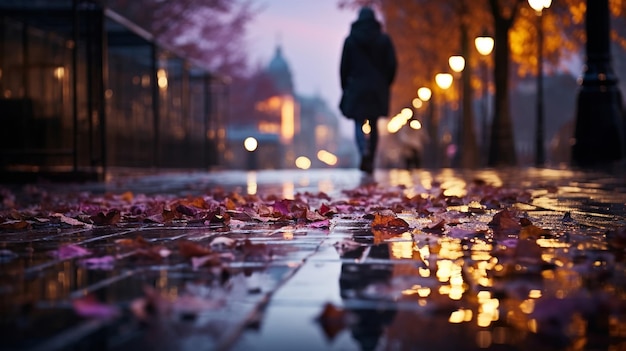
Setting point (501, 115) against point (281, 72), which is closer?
point (501, 115)

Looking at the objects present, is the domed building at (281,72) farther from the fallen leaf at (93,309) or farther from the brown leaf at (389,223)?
the fallen leaf at (93,309)

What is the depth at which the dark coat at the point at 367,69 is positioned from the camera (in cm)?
1545

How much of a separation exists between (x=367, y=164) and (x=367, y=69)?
1828 millimetres

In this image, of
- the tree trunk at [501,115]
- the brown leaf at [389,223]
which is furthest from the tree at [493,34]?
the brown leaf at [389,223]

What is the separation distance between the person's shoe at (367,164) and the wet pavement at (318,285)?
1067 cm

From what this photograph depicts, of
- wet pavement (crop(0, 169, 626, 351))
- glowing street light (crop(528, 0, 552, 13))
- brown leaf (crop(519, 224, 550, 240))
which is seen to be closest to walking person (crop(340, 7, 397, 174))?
glowing street light (crop(528, 0, 552, 13))

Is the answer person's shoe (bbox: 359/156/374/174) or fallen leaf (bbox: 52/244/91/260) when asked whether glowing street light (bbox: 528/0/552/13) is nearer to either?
person's shoe (bbox: 359/156/374/174)

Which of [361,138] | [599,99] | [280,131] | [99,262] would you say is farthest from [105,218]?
[280,131]

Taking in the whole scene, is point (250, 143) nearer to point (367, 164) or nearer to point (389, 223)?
point (367, 164)

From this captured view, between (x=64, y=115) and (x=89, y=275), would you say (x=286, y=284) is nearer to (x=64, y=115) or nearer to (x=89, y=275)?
(x=89, y=275)

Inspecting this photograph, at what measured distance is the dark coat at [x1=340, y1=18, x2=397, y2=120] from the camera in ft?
50.7

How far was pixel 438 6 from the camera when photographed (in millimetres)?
31828

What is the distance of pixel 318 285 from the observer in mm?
3074

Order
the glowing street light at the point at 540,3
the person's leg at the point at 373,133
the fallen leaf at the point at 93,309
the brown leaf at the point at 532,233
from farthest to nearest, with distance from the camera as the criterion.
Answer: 1. the glowing street light at the point at 540,3
2. the person's leg at the point at 373,133
3. the brown leaf at the point at 532,233
4. the fallen leaf at the point at 93,309
